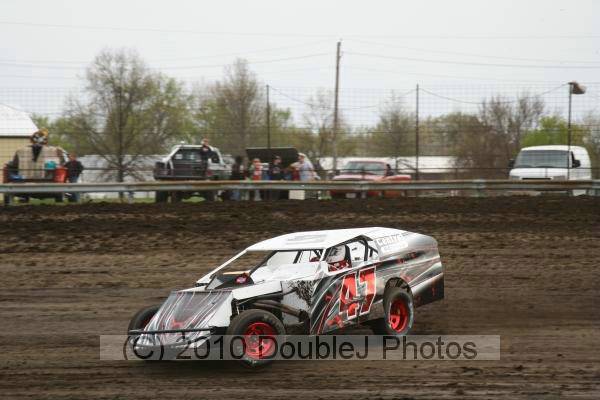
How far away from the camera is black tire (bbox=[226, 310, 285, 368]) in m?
6.91

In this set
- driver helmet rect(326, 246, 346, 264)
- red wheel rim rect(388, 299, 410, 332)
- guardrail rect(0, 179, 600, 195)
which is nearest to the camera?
driver helmet rect(326, 246, 346, 264)

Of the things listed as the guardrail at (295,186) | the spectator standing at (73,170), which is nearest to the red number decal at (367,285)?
the guardrail at (295,186)

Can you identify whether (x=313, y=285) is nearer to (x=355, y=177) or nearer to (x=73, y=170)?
(x=73, y=170)

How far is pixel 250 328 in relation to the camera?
709cm

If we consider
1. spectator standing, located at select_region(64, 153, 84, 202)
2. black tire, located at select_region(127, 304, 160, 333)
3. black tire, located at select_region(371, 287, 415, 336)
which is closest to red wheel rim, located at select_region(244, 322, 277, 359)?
black tire, located at select_region(127, 304, 160, 333)

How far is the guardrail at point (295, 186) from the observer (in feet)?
55.7

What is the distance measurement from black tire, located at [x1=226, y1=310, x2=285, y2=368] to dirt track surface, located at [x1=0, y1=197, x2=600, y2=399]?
132mm

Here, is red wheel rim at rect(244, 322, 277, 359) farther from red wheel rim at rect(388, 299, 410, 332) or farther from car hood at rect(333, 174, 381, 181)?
car hood at rect(333, 174, 381, 181)

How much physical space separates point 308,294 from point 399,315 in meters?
1.31

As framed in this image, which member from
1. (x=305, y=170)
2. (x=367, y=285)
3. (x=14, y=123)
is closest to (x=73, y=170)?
(x=14, y=123)

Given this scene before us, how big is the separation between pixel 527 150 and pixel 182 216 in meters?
9.92

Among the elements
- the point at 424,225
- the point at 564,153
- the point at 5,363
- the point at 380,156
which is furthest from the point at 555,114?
the point at 5,363

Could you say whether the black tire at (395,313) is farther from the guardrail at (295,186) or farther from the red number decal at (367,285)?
the guardrail at (295,186)

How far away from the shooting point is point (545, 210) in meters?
15.6
